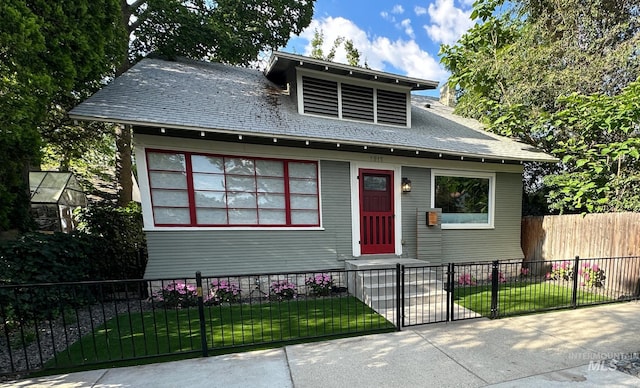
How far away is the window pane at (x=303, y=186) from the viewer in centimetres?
584

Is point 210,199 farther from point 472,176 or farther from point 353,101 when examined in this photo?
point 472,176

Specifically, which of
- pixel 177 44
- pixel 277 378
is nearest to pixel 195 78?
pixel 177 44

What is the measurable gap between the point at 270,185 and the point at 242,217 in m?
0.92

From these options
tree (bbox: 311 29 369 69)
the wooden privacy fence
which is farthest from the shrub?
tree (bbox: 311 29 369 69)

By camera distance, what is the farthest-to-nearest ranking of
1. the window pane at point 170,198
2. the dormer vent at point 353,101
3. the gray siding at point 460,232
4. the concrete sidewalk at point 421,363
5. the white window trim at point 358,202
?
the dormer vent at point 353,101
the gray siding at point 460,232
the white window trim at point 358,202
the window pane at point 170,198
the concrete sidewalk at point 421,363

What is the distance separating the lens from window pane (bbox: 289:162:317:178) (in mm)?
5816

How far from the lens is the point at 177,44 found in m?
8.42

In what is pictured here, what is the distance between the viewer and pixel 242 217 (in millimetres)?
5547

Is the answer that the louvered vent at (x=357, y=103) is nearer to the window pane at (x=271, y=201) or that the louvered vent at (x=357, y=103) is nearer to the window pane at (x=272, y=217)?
the window pane at (x=271, y=201)

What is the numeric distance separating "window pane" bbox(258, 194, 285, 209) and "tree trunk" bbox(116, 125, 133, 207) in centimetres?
640

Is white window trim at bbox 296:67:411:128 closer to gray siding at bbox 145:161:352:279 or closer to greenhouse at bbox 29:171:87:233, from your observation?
gray siding at bbox 145:161:352:279

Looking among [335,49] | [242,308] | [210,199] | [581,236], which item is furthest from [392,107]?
[335,49]

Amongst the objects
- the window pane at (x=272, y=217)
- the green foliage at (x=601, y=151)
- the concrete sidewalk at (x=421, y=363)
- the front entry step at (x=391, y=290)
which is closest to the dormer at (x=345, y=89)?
the window pane at (x=272, y=217)

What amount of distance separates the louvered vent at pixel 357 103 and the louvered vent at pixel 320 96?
254 millimetres
